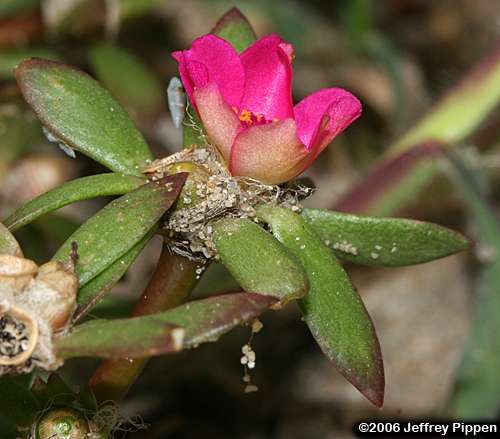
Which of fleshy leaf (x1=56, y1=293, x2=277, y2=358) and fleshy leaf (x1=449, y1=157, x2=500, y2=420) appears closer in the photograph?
fleshy leaf (x1=56, y1=293, x2=277, y2=358)

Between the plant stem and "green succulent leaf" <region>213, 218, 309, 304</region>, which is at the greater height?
"green succulent leaf" <region>213, 218, 309, 304</region>

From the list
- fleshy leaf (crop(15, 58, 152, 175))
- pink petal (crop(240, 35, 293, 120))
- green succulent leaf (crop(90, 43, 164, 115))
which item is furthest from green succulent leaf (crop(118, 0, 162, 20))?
pink petal (crop(240, 35, 293, 120))

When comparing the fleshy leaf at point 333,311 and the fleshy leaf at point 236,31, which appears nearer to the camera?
the fleshy leaf at point 333,311

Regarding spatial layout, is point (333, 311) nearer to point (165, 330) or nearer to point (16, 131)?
point (165, 330)

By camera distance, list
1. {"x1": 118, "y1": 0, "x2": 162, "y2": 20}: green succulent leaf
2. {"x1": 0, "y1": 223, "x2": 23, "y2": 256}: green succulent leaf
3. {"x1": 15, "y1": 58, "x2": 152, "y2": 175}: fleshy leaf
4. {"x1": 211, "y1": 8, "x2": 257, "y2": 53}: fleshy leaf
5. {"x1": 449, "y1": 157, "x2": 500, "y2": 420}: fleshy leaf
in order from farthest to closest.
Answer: {"x1": 118, "y1": 0, "x2": 162, "y2": 20}: green succulent leaf → {"x1": 449, "y1": 157, "x2": 500, "y2": 420}: fleshy leaf → {"x1": 211, "y1": 8, "x2": 257, "y2": 53}: fleshy leaf → {"x1": 15, "y1": 58, "x2": 152, "y2": 175}: fleshy leaf → {"x1": 0, "y1": 223, "x2": 23, "y2": 256}: green succulent leaf

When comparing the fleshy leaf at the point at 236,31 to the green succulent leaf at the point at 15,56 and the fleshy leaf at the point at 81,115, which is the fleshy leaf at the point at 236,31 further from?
the green succulent leaf at the point at 15,56

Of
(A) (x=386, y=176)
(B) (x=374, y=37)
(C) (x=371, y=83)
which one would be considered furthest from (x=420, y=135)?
(C) (x=371, y=83)

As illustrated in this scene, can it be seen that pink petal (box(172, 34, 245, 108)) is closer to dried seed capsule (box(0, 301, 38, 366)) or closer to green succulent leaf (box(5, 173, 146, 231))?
green succulent leaf (box(5, 173, 146, 231))

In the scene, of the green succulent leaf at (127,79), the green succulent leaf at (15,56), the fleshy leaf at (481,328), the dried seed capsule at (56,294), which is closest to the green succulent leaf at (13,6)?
the green succulent leaf at (15,56)
